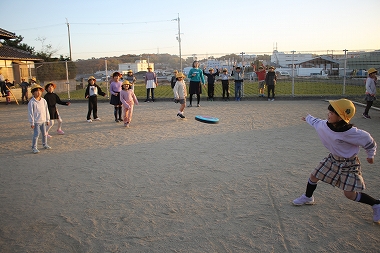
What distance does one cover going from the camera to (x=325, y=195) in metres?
4.66

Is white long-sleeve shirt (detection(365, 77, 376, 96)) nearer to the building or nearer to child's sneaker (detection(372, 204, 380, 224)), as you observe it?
child's sneaker (detection(372, 204, 380, 224))

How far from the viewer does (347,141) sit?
12.3 ft

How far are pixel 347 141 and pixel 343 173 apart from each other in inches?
17.1

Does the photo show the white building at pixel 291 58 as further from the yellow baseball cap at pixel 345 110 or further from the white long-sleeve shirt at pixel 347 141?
the yellow baseball cap at pixel 345 110

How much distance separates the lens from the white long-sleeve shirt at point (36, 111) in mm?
7535

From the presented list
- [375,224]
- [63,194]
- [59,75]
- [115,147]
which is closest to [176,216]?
[63,194]

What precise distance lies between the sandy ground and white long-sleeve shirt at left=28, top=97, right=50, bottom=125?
85cm

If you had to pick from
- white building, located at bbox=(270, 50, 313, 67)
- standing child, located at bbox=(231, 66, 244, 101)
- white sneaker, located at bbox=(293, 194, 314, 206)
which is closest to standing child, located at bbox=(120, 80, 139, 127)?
white sneaker, located at bbox=(293, 194, 314, 206)

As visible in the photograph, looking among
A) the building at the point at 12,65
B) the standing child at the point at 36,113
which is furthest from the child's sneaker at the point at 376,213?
the building at the point at 12,65

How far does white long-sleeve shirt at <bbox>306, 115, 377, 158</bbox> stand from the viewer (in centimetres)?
369

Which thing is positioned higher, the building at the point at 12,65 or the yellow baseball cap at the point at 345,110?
the building at the point at 12,65

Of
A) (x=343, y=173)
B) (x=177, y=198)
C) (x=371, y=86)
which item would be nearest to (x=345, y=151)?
(x=343, y=173)

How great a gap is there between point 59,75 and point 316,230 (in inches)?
991

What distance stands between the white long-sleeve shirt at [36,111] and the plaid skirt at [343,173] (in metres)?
6.62
